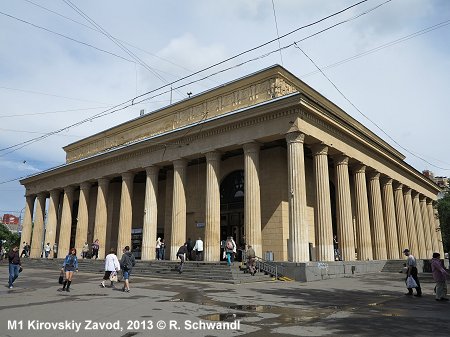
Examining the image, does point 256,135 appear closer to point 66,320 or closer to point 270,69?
point 270,69

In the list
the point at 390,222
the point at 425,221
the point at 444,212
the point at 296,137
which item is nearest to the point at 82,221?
the point at 296,137

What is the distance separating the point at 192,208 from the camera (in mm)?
30094

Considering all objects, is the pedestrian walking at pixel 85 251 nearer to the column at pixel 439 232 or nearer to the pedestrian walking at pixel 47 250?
the pedestrian walking at pixel 47 250

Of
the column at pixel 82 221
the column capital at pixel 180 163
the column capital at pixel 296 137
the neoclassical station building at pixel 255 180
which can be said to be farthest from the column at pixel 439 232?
the column at pixel 82 221

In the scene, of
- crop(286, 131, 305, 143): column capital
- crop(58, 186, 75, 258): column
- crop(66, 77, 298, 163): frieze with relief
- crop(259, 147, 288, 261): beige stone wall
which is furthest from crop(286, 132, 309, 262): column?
Result: crop(58, 186, 75, 258): column

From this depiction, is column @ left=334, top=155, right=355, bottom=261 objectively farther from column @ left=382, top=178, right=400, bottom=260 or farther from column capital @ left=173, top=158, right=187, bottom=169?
column capital @ left=173, top=158, right=187, bottom=169

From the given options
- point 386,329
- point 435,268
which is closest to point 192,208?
point 435,268

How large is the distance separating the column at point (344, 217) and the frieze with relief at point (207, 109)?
6398 mm

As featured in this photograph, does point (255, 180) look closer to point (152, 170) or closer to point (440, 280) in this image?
point (152, 170)

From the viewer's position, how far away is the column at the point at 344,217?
24375mm

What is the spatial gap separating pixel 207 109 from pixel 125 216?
1072 cm

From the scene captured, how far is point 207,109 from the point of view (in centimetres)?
2792

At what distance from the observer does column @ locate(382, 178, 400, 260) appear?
→ 30.5m

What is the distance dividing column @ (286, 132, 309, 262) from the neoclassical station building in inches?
2.2
